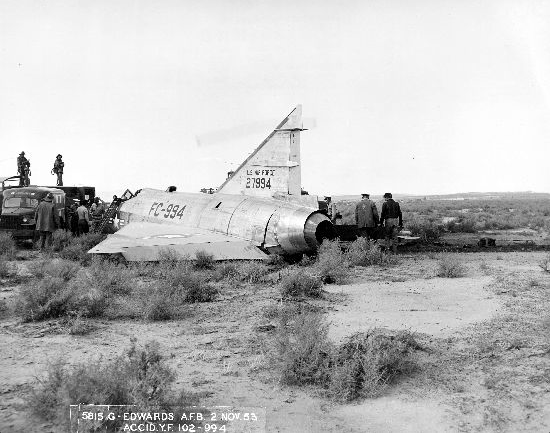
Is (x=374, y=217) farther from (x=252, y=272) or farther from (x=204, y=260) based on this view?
(x=204, y=260)

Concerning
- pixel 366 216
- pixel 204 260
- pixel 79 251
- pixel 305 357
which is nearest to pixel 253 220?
pixel 204 260

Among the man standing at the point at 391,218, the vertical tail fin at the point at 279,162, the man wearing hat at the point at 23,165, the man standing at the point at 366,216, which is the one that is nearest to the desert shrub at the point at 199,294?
the vertical tail fin at the point at 279,162

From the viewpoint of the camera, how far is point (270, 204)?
1308 cm

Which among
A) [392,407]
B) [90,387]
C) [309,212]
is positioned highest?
[309,212]

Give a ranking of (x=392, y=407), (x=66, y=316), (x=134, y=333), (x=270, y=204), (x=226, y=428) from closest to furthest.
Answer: (x=226, y=428) → (x=392, y=407) → (x=134, y=333) → (x=66, y=316) → (x=270, y=204)

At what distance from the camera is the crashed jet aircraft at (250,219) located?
1230 cm

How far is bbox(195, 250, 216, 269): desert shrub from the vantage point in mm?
12328

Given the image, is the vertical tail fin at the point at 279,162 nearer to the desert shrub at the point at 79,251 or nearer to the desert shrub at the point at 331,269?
the desert shrub at the point at 331,269

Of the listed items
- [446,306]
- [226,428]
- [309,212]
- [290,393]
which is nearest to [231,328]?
[290,393]

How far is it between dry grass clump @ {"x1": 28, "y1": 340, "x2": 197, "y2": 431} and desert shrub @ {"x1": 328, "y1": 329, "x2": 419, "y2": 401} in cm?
147

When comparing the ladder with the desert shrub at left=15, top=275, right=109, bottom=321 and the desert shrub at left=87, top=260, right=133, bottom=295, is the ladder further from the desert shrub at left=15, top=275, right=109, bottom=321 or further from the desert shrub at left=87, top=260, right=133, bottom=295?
the desert shrub at left=15, top=275, right=109, bottom=321

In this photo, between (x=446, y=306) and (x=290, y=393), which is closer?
(x=290, y=393)

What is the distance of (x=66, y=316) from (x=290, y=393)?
14.3 feet

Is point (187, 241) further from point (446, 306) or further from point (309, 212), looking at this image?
point (446, 306)
